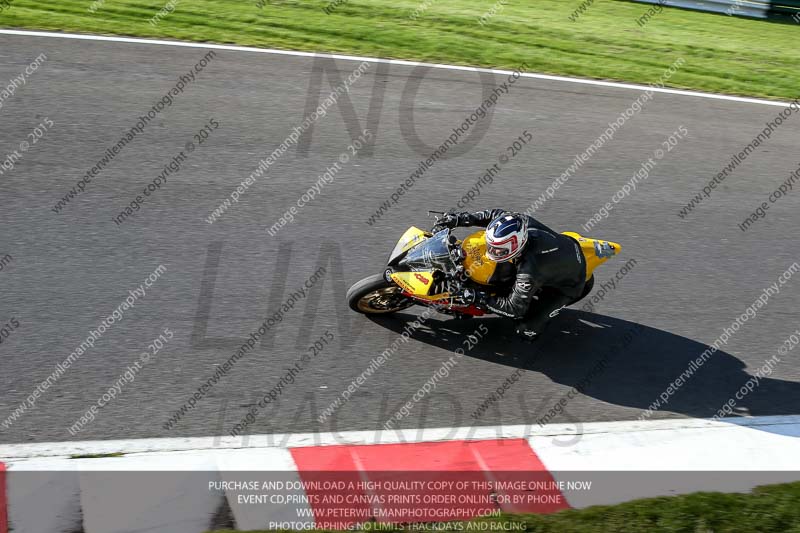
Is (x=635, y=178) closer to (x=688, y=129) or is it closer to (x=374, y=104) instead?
(x=688, y=129)

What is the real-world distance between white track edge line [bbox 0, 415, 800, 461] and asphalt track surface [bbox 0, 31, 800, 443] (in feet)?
0.36

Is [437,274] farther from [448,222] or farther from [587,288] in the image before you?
[587,288]

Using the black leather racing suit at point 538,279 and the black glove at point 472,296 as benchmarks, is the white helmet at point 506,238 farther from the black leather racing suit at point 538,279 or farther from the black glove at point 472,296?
the black glove at point 472,296

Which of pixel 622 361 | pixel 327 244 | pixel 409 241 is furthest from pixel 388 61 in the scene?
pixel 622 361

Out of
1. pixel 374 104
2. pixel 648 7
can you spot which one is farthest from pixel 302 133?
pixel 648 7

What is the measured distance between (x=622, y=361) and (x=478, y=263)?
1615mm

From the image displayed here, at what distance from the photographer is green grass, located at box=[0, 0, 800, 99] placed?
543 inches

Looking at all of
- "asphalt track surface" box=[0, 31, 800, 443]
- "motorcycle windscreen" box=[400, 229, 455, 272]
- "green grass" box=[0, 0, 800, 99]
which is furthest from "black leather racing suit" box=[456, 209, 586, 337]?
"green grass" box=[0, 0, 800, 99]

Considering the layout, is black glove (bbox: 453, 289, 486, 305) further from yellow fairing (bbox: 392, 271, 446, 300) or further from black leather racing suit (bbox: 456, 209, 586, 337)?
yellow fairing (bbox: 392, 271, 446, 300)

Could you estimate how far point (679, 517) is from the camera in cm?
557

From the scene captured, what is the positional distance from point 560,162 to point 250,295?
480cm

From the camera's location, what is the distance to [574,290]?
7.63 m

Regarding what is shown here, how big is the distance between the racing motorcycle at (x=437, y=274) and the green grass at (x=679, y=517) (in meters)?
2.31

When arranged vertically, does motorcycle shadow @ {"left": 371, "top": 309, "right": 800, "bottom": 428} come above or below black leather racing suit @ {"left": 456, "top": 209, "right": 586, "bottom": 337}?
below
